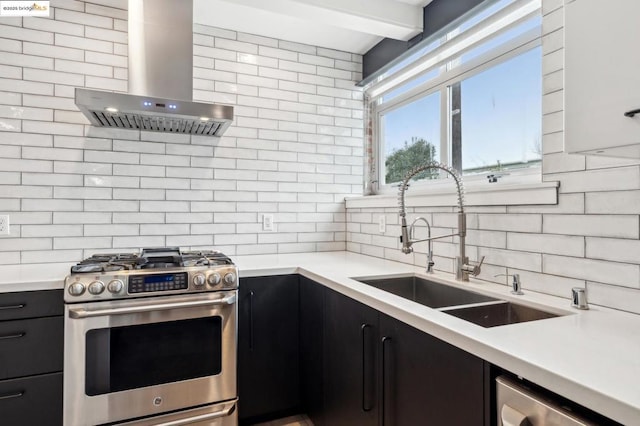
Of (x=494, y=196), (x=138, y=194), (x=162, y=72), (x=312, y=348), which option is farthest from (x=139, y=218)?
(x=494, y=196)

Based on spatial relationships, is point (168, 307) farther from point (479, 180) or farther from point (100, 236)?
point (479, 180)

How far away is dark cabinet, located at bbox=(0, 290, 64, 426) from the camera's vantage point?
1.61 m

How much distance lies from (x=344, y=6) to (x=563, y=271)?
179 cm

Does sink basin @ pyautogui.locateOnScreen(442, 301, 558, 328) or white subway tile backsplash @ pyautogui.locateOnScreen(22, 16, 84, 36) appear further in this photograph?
white subway tile backsplash @ pyautogui.locateOnScreen(22, 16, 84, 36)

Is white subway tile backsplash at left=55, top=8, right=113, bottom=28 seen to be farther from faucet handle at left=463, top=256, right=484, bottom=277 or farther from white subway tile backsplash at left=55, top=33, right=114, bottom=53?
faucet handle at left=463, top=256, right=484, bottom=277

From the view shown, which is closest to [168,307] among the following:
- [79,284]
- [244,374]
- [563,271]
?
[79,284]

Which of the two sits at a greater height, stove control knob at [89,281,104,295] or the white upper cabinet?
the white upper cabinet

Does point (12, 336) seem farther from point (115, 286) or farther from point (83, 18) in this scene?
point (83, 18)

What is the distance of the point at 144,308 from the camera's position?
1.73 meters

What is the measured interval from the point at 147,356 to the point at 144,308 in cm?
25

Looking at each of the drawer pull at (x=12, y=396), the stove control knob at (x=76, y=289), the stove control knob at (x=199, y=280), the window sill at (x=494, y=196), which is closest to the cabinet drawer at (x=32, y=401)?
the drawer pull at (x=12, y=396)

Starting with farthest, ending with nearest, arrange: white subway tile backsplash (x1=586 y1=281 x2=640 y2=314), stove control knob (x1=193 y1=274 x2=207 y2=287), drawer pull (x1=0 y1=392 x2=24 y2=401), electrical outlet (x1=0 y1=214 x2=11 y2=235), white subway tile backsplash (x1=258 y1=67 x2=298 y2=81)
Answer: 1. white subway tile backsplash (x1=258 y1=67 x2=298 y2=81)
2. electrical outlet (x1=0 y1=214 x2=11 y2=235)
3. stove control knob (x1=193 y1=274 x2=207 y2=287)
4. drawer pull (x1=0 y1=392 x2=24 y2=401)
5. white subway tile backsplash (x1=586 y1=281 x2=640 y2=314)

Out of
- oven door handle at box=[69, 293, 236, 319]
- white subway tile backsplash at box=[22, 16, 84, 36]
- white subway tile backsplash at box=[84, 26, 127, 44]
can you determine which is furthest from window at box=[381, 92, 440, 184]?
white subway tile backsplash at box=[22, 16, 84, 36]

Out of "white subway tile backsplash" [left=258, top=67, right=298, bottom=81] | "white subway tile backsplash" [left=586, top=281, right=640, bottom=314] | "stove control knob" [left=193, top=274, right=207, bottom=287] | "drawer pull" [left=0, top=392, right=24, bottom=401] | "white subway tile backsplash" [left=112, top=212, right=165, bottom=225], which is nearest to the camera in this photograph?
"white subway tile backsplash" [left=586, top=281, right=640, bottom=314]
